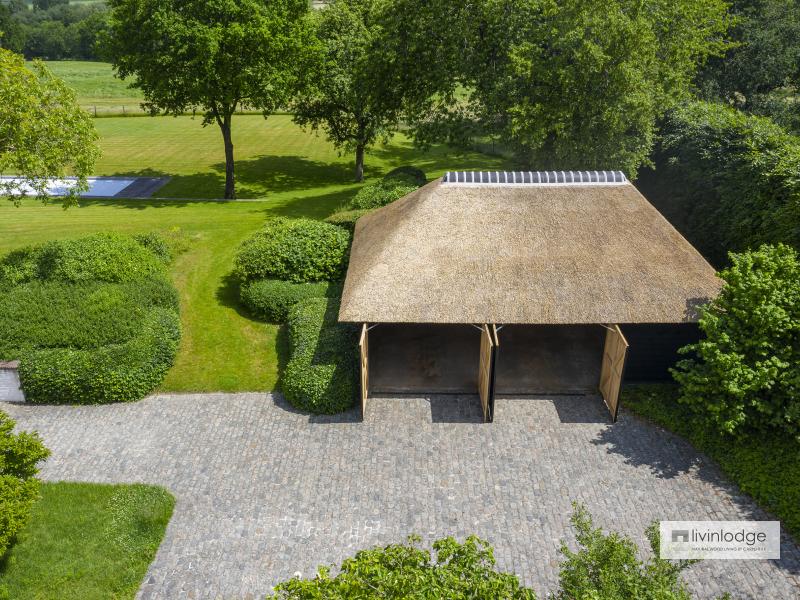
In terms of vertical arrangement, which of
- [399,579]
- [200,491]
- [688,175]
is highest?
[688,175]

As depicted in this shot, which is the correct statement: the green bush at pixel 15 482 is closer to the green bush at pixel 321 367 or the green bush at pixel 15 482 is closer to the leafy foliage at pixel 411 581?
the green bush at pixel 321 367

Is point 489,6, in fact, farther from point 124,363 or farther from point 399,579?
point 399,579

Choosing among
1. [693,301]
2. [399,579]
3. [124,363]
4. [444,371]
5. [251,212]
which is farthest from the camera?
[251,212]

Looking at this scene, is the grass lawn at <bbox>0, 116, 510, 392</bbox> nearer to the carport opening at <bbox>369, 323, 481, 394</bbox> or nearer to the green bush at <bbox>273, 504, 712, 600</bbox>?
the carport opening at <bbox>369, 323, 481, 394</bbox>

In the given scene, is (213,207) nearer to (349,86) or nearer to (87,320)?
(349,86)

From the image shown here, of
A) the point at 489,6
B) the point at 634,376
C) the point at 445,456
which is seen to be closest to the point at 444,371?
the point at 445,456

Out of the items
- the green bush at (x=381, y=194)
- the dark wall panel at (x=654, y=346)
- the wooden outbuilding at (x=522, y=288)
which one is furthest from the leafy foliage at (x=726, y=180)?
the green bush at (x=381, y=194)
